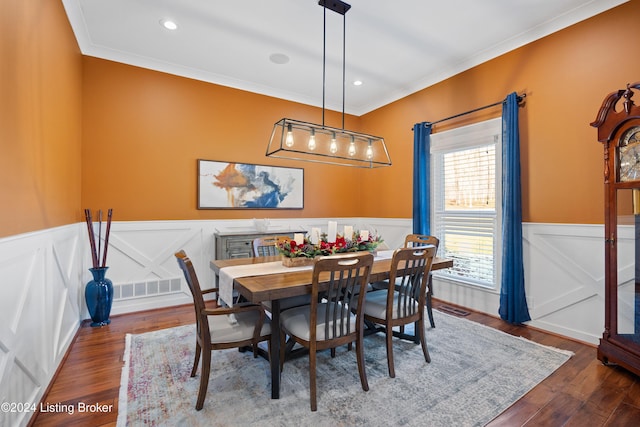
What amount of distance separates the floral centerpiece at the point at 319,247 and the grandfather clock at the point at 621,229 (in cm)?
185

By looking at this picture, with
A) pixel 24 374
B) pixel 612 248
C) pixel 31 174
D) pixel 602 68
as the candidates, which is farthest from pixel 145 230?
pixel 602 68

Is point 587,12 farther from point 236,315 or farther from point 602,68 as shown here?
point 236,315

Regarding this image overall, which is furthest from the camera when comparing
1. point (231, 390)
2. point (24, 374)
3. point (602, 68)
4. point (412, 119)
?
point (412, 119)

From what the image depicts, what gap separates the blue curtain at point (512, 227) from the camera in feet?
10.8

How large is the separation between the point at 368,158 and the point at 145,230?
288 cm

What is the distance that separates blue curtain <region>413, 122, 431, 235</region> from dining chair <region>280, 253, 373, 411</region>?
2434 mm

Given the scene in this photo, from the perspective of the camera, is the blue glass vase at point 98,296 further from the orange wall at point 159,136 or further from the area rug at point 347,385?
the orange wall at point 159,136

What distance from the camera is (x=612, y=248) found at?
246 cm

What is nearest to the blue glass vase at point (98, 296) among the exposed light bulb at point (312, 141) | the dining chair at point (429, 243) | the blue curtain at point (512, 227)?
the exposed light bulb at point (312, 141)

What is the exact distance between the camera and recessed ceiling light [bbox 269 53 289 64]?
3.77 m

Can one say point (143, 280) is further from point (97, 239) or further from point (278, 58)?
point (278, 58)

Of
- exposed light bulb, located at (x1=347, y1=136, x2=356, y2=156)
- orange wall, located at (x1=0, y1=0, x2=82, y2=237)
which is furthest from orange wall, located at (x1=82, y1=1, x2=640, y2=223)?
exposed light bulb, located at (x1=347, y1=136, x2=356, y2=156)

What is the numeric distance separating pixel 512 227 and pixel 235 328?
2.97 m

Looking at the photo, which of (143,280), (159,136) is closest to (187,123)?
(159,136)
